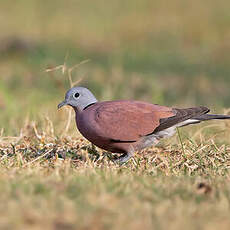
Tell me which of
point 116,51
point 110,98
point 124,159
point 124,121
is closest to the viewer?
point 124,121

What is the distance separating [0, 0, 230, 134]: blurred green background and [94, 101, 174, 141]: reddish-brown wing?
2004 mm

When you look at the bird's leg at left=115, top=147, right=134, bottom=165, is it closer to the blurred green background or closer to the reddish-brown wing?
the reddish-brown wing

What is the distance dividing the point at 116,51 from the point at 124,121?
8.60m

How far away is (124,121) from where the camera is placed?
14.8 feet

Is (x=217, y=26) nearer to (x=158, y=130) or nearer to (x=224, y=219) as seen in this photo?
(x=158, y=130)

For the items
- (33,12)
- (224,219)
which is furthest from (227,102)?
(33,12)

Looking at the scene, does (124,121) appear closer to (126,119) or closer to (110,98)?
(126,119)

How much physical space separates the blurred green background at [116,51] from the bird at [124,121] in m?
1.85

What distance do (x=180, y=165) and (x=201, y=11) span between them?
12.2m

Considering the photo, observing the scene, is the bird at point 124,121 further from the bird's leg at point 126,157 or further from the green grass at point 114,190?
the green grass at point 114,190


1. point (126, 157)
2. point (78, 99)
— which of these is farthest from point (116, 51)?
point (126, 157)

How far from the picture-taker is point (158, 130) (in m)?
4.56

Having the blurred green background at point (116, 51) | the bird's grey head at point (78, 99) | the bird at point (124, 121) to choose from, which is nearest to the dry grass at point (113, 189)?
the bird at point (124, 121)

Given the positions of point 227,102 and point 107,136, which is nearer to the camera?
point 107,136
